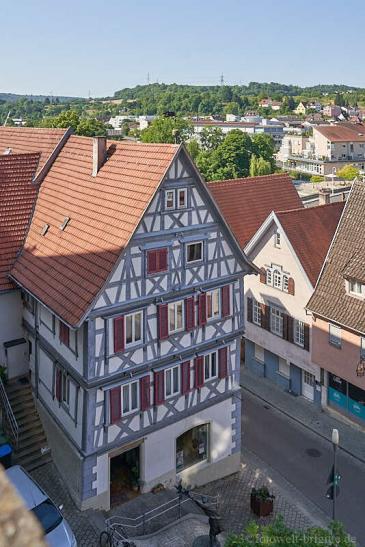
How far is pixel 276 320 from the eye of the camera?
2872 cm

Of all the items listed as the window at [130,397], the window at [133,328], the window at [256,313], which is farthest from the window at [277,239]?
the window at [130,397]

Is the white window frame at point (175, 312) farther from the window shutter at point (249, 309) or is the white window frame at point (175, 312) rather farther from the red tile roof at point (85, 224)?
the window shutter at point (249, 309)

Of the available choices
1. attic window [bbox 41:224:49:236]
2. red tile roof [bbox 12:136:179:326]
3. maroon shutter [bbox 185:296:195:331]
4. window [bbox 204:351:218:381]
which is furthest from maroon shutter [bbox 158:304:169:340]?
attic window [bbox 41:224:49:236]

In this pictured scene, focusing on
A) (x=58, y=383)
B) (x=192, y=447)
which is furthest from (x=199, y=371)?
(x=58, y=383)

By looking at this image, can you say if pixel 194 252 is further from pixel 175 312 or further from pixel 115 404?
pixel 115 404

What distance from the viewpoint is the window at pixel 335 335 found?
25.0 m

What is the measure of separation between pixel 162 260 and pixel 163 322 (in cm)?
215

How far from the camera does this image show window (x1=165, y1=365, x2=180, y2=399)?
770 inches

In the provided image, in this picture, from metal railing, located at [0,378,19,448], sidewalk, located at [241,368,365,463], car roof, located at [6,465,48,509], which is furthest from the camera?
sidewalk, located at [241,368,365,463]

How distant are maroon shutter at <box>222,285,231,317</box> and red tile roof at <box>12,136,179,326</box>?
16.2ft

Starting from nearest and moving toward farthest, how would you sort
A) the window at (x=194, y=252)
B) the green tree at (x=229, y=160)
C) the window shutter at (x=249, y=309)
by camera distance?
the window at (x=194, y=252) → the window shutter at (x=249, y=309) → the green tree at (x=229, y=160)

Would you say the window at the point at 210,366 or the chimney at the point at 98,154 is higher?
the chimney at the point at 98,154

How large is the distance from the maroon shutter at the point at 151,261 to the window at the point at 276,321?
1189 centimetres

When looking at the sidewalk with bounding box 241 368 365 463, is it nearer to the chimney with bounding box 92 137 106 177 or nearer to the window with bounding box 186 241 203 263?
the window with bounding box 186 241 203 263
